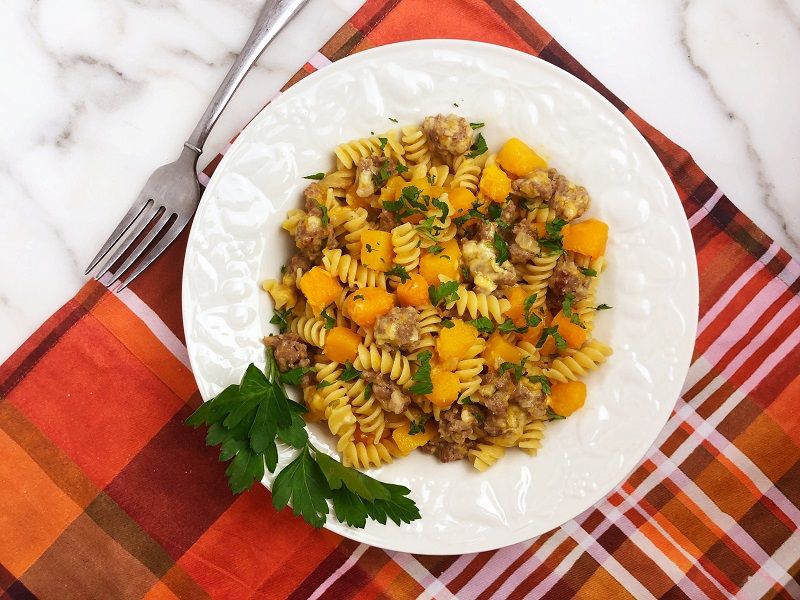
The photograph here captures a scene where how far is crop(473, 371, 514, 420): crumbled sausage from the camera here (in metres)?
3.13

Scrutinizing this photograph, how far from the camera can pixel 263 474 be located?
10.0 ft

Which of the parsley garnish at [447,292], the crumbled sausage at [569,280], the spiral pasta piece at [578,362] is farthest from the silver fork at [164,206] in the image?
the spiral pasta piece at [578,362]

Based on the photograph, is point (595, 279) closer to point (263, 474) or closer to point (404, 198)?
point (404, 198)

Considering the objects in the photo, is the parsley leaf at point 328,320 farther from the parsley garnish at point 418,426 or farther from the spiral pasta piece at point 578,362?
the spiral pasta piece at point 578,362

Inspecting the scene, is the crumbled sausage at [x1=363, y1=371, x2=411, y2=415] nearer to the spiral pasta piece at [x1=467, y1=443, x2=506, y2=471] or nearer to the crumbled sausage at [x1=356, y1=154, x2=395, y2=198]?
the spiral pasta piece at [x1=467, y1=443, x2=506, y2=471]

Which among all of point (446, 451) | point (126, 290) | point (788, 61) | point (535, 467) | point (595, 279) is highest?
point (788, 61)

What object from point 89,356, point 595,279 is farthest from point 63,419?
point 595,279

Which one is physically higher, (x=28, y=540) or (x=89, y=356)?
(x=89, y=356)

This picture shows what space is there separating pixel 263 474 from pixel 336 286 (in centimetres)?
86

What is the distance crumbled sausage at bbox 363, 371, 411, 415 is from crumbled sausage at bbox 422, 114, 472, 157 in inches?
41.6

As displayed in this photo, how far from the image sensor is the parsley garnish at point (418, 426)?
3.23 metres

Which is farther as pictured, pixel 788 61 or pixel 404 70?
pixel 788 61

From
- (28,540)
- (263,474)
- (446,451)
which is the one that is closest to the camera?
(263,474)

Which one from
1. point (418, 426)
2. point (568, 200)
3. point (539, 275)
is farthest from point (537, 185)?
point (418, 426)
